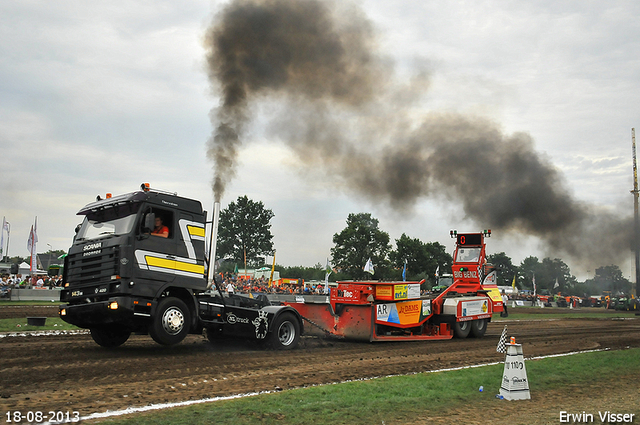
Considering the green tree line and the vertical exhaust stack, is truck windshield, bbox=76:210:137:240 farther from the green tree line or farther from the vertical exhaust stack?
the green tree line

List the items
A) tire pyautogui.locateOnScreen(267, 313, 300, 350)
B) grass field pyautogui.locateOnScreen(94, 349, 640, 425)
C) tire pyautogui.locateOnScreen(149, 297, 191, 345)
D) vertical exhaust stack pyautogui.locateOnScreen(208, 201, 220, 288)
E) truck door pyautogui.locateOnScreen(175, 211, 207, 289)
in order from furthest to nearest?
tire pyautogui.locateOnScreen(267, 313, 300, 350), vertical exhaust stack pyautogui.locateOnScreen(208, 201, 220, 288), truck door pyautogui.locateOnScreen(175, 211, 207, 289), tire pyautogui.locateOnScreen(149, 297, 191, 345), grass field pyautogui.locateOnScreen(94, 349, 640, 425)

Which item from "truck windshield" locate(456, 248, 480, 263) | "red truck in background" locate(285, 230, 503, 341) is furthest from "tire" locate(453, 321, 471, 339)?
"truck windshield" locate(456, 248, 480, 263)

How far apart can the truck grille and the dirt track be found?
150cm

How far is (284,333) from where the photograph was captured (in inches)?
496

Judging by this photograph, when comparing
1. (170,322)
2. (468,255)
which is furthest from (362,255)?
(170,322)

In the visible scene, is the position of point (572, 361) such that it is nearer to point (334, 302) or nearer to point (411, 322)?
point (411, 322)

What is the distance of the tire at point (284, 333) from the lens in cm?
1215

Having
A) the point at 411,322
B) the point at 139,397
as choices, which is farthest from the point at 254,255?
the point at 139,397

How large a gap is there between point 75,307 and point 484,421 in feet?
26.4

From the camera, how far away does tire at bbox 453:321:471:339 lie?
1681 cm

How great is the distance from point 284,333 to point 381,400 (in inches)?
228

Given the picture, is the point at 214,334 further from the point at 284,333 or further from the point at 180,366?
the point at 180,366

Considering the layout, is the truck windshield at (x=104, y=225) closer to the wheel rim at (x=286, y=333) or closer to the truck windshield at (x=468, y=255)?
the wheel rim at (x=286, y=333)

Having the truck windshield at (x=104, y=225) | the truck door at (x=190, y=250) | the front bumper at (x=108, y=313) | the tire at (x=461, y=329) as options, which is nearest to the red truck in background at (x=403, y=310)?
the tire at (x=461, y=329)
